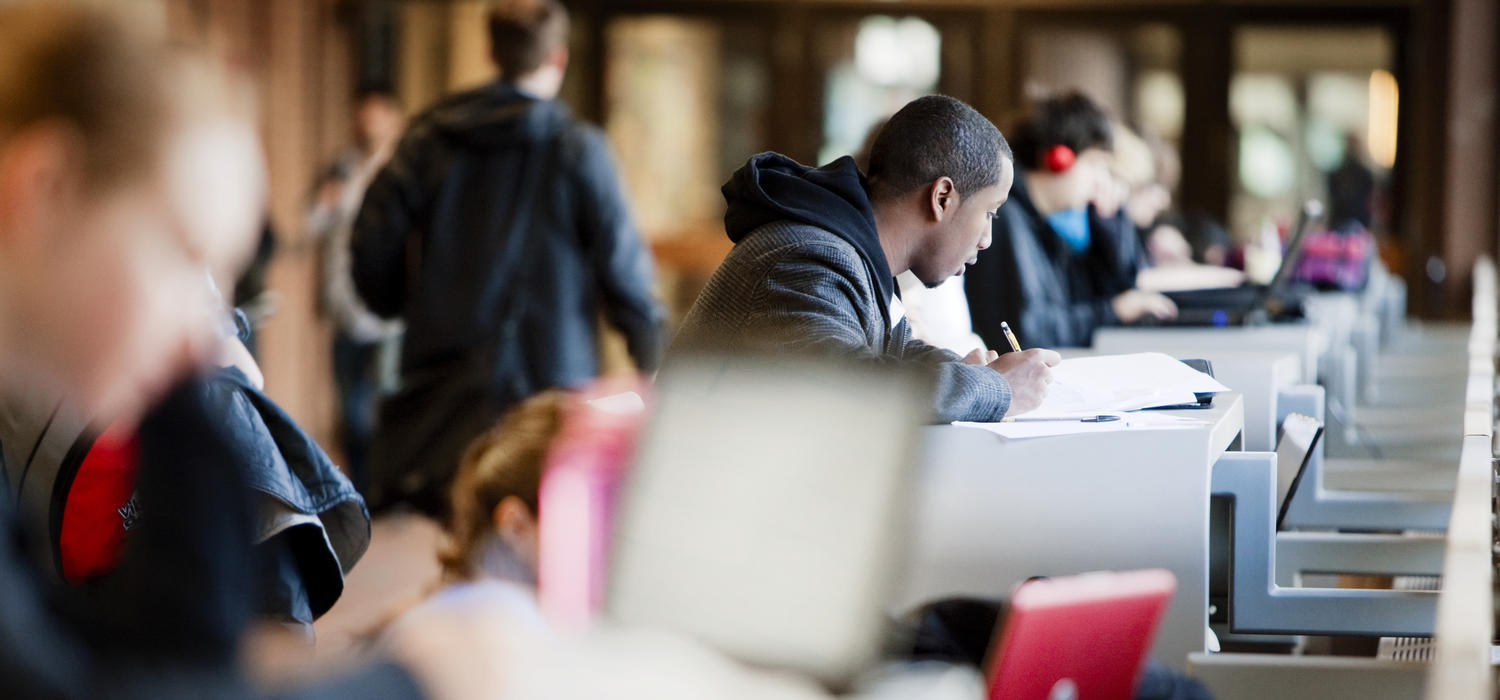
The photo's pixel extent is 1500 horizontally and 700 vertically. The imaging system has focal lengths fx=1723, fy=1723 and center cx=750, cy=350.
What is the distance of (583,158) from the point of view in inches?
140

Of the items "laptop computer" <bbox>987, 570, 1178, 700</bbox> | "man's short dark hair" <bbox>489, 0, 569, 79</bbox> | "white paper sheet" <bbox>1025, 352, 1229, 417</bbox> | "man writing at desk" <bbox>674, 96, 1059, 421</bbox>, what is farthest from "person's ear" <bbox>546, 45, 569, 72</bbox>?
"laptop computer" <bbox>987, 570, 1178, 700</bbox>

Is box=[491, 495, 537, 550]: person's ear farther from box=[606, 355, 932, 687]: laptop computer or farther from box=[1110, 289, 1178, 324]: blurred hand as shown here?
box=[1110, 289, 1178, 324]: blurred hand

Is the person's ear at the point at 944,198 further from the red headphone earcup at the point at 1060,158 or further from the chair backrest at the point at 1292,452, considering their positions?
the red headphone earcup at the point at 1060,158

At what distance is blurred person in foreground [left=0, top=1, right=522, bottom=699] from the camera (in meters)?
0.75

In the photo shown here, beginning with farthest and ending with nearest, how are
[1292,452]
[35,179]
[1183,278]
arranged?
1. [1183,278]
2. [1292,452]
3. [35,179]

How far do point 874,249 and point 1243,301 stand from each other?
170 centimetres

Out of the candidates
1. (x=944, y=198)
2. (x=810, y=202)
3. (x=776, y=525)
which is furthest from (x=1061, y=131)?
(x=776, y=525)

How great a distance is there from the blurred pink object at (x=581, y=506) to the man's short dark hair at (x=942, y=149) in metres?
0.55

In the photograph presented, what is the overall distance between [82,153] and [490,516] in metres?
0.94

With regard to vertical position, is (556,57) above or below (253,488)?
above

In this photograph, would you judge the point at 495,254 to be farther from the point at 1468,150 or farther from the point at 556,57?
the point at 1468,150

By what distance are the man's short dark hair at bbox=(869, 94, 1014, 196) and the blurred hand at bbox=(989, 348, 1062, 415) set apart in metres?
0.22

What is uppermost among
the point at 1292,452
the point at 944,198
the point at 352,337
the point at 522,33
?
the point at 522,33

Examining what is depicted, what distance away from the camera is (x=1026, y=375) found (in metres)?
1.93
